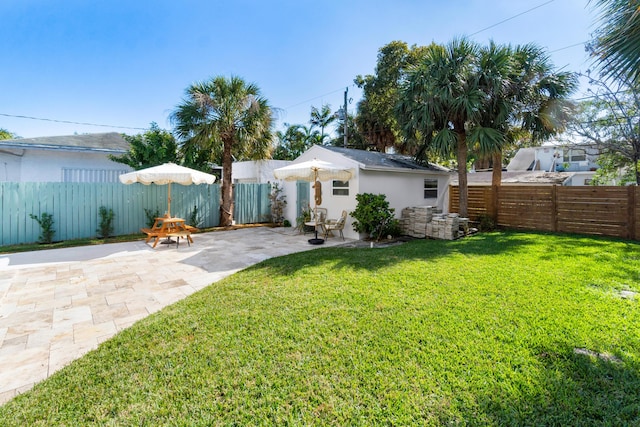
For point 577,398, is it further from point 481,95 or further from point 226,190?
point 226,190

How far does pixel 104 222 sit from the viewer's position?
9891 mm

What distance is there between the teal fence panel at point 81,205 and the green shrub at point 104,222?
0.15 meters

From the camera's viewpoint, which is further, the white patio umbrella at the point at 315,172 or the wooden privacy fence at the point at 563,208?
the wooden privacy fence at the point at 563,208

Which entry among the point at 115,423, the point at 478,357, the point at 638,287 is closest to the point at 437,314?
the point at 478,357

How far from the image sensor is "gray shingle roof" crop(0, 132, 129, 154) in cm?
1153

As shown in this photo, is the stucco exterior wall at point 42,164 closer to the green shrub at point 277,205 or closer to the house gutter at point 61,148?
the house gutter at point 61,148

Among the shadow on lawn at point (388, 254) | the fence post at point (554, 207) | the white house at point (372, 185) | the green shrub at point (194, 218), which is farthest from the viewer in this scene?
the green shrub at point (194, 218)

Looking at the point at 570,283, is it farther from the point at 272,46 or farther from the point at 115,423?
the point at 272,46

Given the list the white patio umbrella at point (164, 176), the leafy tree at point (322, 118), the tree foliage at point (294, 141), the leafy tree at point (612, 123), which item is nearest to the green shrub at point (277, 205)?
the white patio umbrella at point (164, 176)

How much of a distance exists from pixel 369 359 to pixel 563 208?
11305mm

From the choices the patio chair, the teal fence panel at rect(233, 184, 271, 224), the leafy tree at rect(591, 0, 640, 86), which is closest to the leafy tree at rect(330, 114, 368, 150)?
the teal fence panel at rect(233, 184, 271, 224)

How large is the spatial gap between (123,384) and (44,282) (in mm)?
4391

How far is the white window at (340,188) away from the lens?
33.5ft

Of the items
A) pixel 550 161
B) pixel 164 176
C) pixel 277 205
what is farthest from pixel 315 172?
pixel 550 161
